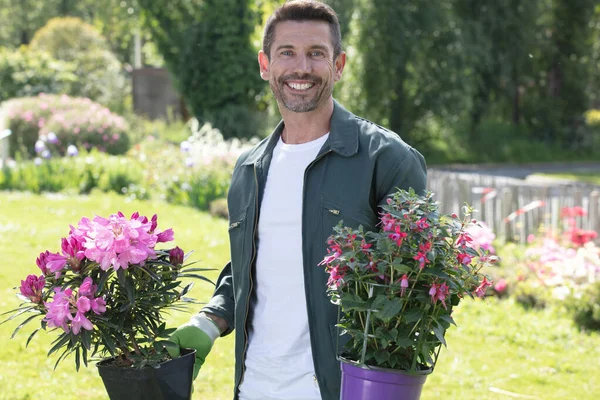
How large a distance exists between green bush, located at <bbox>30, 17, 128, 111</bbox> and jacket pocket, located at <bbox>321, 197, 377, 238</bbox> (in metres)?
21.5

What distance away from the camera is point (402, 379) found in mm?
2090

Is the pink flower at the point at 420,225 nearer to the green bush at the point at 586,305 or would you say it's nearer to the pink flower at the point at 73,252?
the pink flower at the point at 73,252

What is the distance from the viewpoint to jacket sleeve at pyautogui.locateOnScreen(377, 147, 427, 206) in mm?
2531

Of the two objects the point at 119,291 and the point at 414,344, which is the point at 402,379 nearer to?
the point at 414,344

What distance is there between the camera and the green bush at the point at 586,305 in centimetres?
701

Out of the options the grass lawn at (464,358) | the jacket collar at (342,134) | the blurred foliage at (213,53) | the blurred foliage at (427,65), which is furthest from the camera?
the blurred foliage at (427,65)

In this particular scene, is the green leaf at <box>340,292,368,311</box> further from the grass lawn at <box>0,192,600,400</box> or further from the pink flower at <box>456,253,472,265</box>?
the grass lawn at <box>0,192,600,400</box>

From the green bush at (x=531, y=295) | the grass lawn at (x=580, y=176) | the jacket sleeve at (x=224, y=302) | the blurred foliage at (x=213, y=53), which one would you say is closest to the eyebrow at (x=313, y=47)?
the jacket sleeve at (x=224, y=302)

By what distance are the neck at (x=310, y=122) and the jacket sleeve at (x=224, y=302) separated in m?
0.58

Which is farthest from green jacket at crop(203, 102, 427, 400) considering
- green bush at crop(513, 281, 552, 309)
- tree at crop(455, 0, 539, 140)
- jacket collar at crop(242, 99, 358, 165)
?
tree at crop(455, 0, 539, 140)

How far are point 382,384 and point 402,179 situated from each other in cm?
68

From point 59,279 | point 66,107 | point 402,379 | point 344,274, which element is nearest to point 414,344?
point 402,379

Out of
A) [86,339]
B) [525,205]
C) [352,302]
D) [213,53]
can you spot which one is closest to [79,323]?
[86,339]

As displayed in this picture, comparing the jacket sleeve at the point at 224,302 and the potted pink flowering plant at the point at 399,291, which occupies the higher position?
the potted pink flowering plant at the point at 399,291
